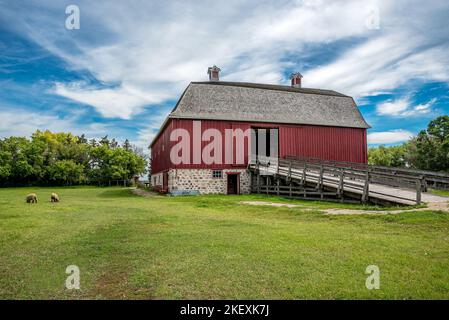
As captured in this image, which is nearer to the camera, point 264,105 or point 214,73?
point 264,105

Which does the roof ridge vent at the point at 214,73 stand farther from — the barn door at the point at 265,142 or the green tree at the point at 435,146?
the green tree at the point at 435,146

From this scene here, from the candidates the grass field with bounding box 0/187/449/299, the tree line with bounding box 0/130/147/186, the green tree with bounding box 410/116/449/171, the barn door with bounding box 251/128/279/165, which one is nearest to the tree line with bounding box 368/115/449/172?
the green tree with bounding box 410/116/449/171

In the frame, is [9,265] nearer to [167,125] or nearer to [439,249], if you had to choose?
[439,249]

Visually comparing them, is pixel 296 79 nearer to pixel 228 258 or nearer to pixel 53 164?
pixel 228 258

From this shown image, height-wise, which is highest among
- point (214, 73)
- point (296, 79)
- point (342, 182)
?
point (296, 79)

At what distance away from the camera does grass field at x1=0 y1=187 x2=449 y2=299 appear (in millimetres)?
3971

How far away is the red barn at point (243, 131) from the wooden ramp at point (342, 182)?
5.59 ft

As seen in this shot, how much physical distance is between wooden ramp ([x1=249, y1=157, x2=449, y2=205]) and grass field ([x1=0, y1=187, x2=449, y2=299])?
3.59 m

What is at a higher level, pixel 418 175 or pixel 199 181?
pixel 418 175

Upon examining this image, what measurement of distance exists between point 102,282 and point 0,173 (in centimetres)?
4113

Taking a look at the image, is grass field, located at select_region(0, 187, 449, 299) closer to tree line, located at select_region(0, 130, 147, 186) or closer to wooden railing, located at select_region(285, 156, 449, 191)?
wooden railing, located at select_region(285, 156, 449, 191)

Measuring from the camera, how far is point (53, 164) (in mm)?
41344

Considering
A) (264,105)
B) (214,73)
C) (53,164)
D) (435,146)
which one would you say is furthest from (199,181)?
(53,164)

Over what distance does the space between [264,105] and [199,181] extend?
285 inches
